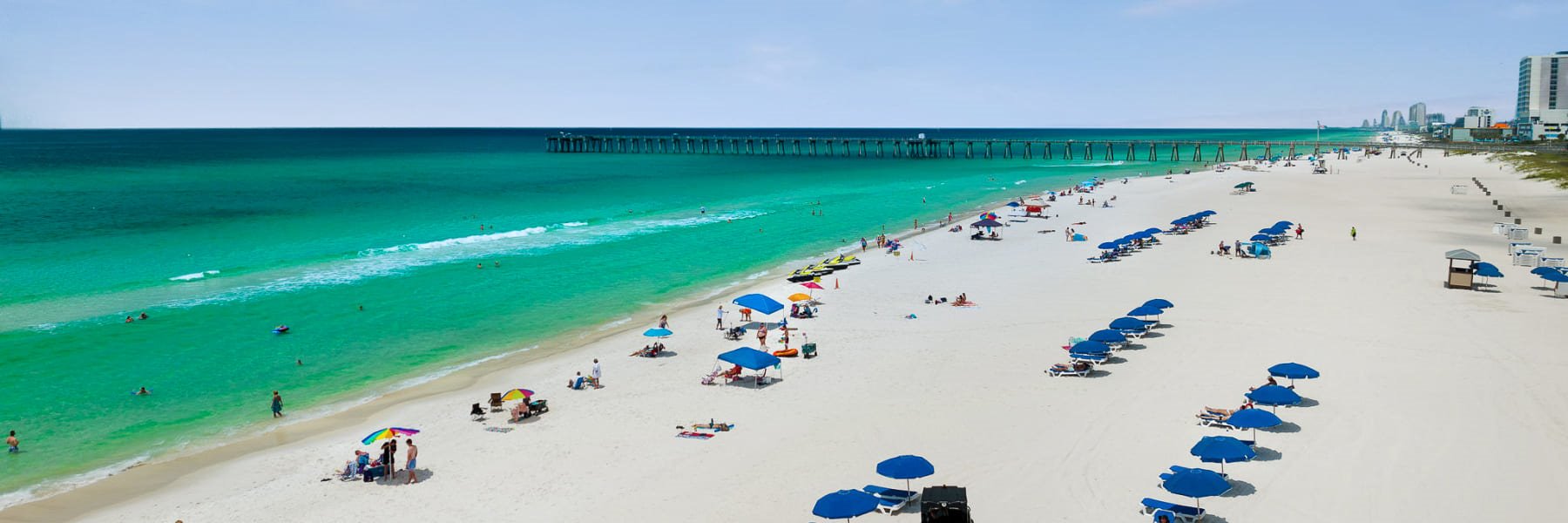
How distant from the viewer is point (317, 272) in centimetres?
4125

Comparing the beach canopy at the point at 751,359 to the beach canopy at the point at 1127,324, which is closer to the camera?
the beach canopy at the point at 751,359

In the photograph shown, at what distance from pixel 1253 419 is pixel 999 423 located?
455 centimetres

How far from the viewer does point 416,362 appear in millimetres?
25875

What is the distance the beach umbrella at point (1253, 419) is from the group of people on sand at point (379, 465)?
1455 centimetres

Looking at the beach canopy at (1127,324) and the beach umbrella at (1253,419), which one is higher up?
the beach canopy at (1127,324)

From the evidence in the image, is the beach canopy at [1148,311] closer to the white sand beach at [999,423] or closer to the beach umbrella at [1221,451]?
the white sand beach at [999,423]

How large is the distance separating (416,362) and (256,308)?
11200 millimetres

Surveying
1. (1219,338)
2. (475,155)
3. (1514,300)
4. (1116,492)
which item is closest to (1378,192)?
(1514,300)

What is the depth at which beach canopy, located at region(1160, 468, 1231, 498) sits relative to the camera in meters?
13.8

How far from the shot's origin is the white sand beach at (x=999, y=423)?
15.4 metres

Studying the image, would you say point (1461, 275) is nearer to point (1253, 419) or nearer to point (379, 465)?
point (1253, 419)

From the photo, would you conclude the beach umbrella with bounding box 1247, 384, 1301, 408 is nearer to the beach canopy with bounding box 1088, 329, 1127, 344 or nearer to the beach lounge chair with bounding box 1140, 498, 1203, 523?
the beach canopy with bounding box 1088, 329, 1127, 344

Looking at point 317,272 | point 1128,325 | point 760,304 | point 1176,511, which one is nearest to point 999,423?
point 1176,511

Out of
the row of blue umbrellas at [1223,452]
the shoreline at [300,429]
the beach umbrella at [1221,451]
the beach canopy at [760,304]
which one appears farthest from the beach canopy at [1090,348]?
the shoreline at [300,429]
